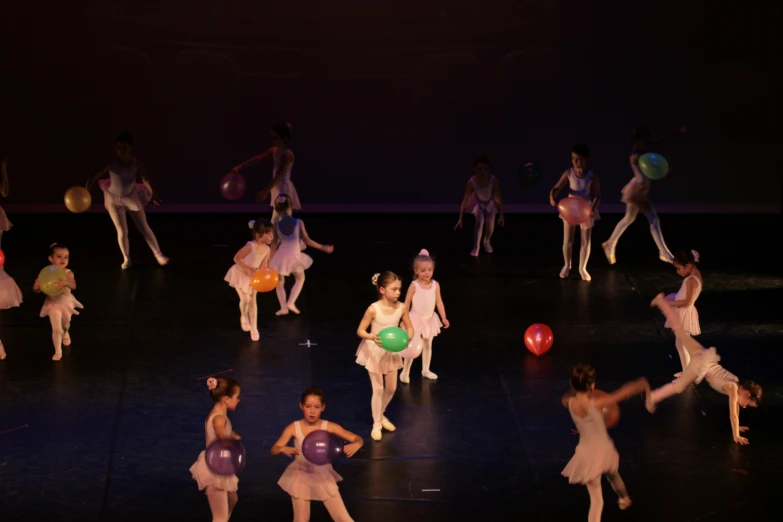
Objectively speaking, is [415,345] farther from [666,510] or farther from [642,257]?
[642,257]

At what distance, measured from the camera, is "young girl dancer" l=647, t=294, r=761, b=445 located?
8008 mm

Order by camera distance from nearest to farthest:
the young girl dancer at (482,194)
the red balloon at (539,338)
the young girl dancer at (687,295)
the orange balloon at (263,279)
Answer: the young girl dancer at (687,295)
the orange balloon at (263,279)
the red balloon at (539,338)
the young girl dancer at (482,194)

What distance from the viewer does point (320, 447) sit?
21.1 feet

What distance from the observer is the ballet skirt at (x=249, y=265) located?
987 cm

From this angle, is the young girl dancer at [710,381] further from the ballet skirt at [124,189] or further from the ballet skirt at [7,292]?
the ballet skirt at [124,189]

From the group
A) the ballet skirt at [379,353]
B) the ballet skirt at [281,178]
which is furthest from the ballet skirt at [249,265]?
the ballet skirt at [379,353]

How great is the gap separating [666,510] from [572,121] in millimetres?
8927

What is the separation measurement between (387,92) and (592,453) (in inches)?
359

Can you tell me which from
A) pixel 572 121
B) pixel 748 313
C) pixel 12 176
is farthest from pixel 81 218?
pixel 748 313

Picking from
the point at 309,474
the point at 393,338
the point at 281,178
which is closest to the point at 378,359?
the point at 393,338

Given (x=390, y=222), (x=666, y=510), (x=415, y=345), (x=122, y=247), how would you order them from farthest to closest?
(x=390, y=222)
(x=122, y=247)
(x=415, y=345)
(x=666, y=510)

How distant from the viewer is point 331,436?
21.3 feet

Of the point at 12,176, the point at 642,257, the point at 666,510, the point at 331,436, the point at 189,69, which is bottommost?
the point at 666,510

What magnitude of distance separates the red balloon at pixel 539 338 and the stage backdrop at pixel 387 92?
19.5 ft
